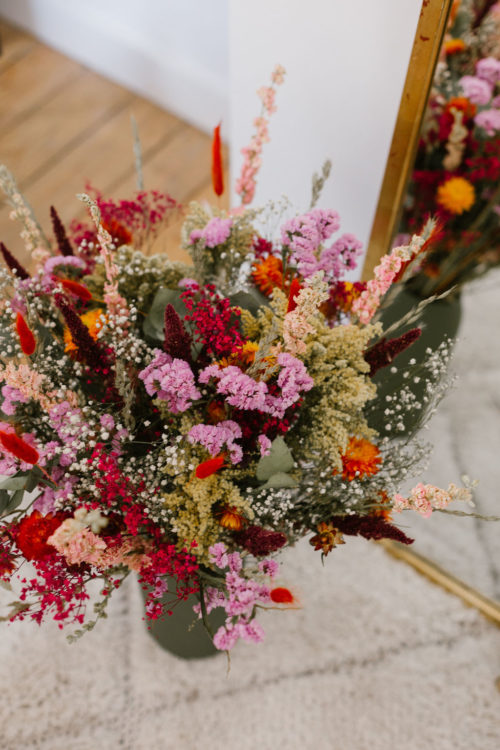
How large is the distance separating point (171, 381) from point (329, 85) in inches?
25.1

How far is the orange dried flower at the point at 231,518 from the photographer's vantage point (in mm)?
690

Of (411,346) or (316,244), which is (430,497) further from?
(411,346)

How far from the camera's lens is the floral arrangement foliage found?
1010 millimetres

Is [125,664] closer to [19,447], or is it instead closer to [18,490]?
[18,490]

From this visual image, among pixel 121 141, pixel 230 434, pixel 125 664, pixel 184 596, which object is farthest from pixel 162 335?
pixel 121 141

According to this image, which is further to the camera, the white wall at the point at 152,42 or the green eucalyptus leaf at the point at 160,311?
the white wall at the point at 152,42

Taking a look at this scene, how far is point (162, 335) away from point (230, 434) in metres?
0.16

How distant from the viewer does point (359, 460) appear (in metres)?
0.71

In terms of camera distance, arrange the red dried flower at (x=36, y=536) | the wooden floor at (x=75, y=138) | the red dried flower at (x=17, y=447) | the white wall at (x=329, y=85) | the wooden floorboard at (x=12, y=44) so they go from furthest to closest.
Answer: the wooden floorboard at (x=12, y=44)
the wooden floor at (x=75, y=138)
the white wall at (x=329, y=85)
the red dried flower at (x=36, y=536)
the red dried flower at (x=17, y=447)

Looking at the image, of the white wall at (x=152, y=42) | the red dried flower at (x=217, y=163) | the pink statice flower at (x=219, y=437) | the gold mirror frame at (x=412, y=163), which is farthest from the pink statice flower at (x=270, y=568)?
the white wall at (x=152, y=42)

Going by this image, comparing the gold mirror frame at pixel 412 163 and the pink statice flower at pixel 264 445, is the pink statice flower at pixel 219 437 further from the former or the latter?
the gold mirror frame at pixel 412 163

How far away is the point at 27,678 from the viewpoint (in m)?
1.08

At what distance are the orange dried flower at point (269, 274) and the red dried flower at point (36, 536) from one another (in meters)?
0.37

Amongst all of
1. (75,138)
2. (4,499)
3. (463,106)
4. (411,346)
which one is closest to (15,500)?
(4,499)
